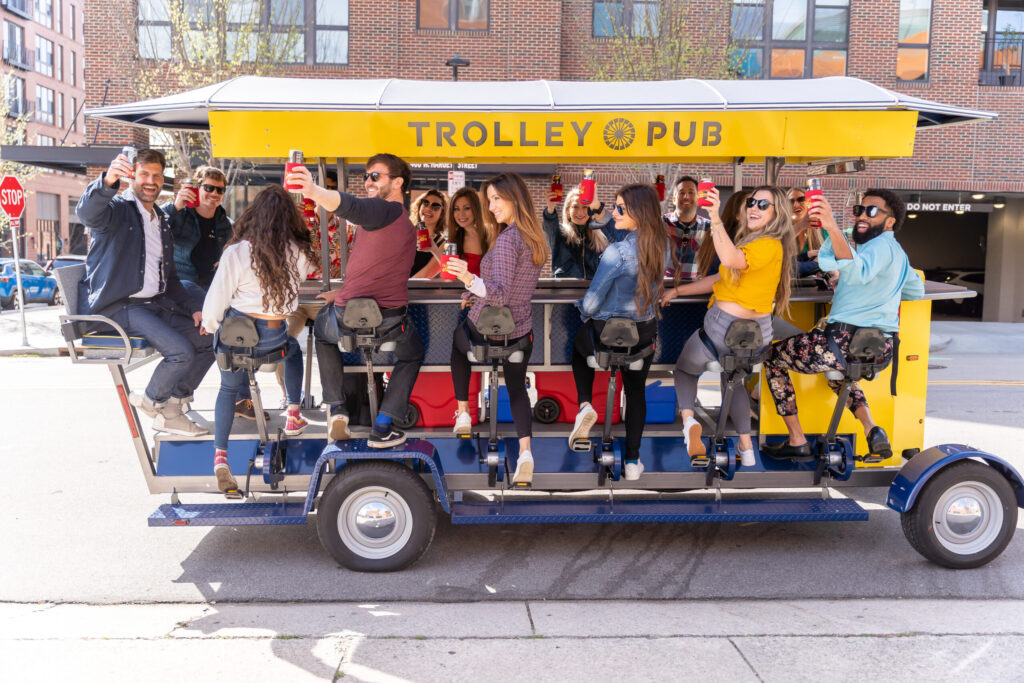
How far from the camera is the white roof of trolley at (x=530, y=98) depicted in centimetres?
489

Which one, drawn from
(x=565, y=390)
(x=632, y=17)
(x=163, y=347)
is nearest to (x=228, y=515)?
(x=163, y=347)

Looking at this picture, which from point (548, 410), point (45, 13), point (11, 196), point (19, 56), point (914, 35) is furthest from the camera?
point (45, 13)

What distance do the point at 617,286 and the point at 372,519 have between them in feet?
6.04

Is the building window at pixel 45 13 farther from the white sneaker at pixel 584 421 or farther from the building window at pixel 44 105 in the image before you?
the white sneaker at pixel 584 421

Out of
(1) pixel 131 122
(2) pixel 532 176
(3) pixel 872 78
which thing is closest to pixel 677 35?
(2) pixel 532 176

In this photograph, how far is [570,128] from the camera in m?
5.04

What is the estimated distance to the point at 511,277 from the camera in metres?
4.89

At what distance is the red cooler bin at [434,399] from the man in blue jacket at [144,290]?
4.11 feet

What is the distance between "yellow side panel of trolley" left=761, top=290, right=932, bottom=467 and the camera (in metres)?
5.34

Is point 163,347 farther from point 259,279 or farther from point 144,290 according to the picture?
point 259,279

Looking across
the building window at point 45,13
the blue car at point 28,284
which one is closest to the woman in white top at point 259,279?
the blue car at point 28,284

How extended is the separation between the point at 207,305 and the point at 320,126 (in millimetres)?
1152

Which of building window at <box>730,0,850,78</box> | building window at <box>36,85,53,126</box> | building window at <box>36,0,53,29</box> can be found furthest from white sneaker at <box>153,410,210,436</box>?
building window at <box>36,0,53,29</box>

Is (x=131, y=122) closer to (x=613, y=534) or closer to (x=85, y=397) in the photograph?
(x=613, y=534)
